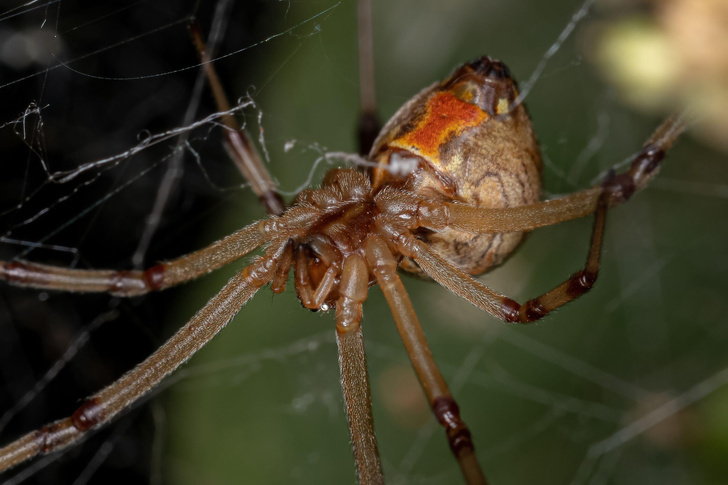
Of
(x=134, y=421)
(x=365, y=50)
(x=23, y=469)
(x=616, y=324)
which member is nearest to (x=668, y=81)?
(x=616, y=324)

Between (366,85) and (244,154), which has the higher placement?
(366,85)

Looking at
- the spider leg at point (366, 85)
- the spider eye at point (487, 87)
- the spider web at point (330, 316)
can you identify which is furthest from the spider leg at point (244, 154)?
the spider eye at point (487, 87)

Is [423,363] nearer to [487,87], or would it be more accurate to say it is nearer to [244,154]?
[487,87]

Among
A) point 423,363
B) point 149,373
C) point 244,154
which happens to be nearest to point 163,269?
point 149,373

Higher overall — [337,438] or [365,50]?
[365,50]

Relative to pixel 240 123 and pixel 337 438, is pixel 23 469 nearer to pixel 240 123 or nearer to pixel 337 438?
pixel 337 438

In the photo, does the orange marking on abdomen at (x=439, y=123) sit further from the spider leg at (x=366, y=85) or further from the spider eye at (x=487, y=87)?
the spider leg at (x=366, y=85)
